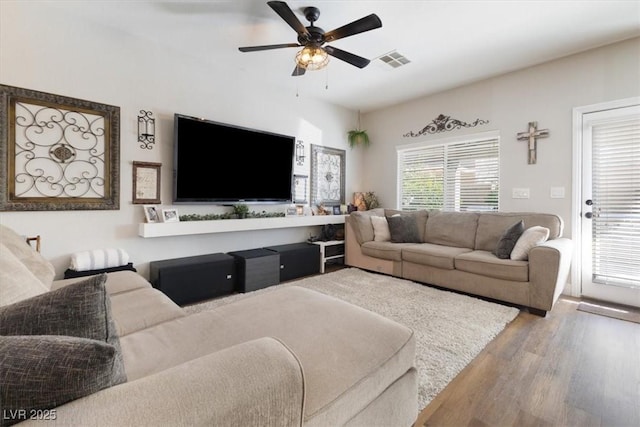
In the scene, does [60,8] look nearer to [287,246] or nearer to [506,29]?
[287,246]

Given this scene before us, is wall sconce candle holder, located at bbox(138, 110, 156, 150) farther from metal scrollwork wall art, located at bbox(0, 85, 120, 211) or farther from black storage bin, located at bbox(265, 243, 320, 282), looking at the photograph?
black storage bin, located at bbox(265, 243, 320, 282)

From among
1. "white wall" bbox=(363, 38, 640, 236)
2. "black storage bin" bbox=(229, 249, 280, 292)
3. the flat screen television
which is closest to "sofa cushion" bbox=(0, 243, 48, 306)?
the flat screen television

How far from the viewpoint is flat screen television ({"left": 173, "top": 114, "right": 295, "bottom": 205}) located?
3.05 m

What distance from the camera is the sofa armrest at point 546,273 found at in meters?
2.52

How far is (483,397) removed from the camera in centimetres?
153

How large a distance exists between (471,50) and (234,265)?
3510mm

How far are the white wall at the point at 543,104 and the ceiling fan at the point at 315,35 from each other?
1.80 meters

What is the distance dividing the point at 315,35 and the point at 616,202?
344cm

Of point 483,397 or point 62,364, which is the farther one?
point 483,397

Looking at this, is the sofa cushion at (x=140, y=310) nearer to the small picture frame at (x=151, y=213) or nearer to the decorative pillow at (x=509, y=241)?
the small picture frame at (x=151, y=213)

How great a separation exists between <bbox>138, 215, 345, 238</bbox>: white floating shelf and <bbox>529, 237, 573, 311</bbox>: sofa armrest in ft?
8.43

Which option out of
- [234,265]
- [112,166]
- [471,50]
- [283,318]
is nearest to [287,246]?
[234,265]

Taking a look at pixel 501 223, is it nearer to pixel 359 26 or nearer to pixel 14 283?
pixel 359 26

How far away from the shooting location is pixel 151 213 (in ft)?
9.69
